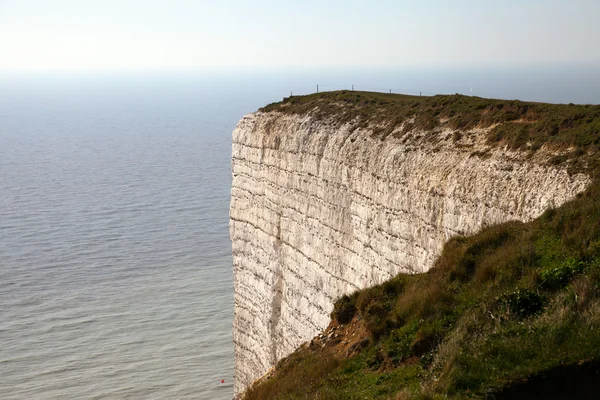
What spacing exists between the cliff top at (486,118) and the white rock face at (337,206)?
0.39 metres

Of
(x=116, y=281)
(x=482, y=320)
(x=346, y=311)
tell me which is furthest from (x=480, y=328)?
(x=116, y=281)

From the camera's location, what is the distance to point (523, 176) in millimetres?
16812

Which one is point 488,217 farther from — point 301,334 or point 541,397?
point 301,334

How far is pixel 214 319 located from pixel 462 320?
29.5 meters

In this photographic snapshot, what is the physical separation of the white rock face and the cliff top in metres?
0.39

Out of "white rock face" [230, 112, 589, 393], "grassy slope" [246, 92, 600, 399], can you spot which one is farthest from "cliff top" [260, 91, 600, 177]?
"white rock face" [230, 112, 589, 393]

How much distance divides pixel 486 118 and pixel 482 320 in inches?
399

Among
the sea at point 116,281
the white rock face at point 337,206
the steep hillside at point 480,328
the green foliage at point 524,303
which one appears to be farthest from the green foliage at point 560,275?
the sea at point 116,281

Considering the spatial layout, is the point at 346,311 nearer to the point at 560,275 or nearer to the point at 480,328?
the point at 480,328

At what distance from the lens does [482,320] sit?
1130cm

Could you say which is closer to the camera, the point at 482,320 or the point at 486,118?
the point at 482,320

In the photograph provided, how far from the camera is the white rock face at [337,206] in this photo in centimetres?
1747

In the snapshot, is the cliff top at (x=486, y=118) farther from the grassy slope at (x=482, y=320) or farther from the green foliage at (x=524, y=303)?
the green foliage at (x=524, y=303)

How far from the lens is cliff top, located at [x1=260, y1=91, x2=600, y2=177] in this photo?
17078 millimetres
